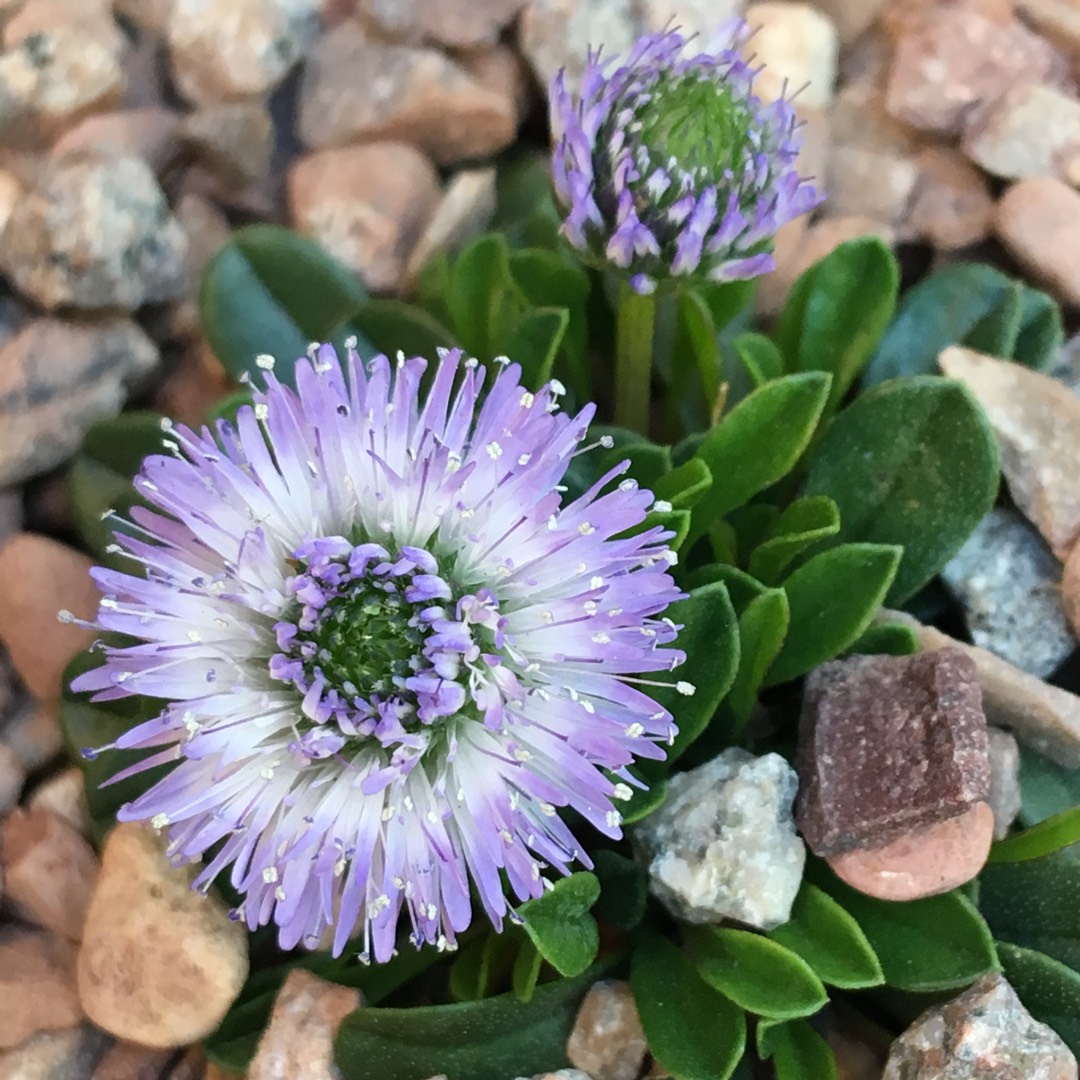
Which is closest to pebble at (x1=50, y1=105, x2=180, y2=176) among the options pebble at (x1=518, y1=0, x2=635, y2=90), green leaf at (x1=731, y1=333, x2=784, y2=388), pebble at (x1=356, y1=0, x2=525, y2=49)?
pebble at (x1=356, y1=0, x2=525, y2=49)

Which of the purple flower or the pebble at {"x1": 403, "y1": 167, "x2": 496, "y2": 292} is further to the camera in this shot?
the pebble at {"x1": 403, "y1": 167, "x2": 496, "y2": 292}

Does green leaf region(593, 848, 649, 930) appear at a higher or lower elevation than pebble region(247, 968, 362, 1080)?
higher

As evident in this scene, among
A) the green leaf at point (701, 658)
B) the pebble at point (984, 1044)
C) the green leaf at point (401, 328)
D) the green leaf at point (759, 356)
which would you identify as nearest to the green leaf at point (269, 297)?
the green leaf at point (401, 328)

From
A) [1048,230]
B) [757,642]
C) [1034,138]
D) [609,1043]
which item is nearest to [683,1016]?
[609,1043]

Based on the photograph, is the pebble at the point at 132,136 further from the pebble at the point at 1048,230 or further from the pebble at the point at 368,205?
the pebble at the point at 1048,230

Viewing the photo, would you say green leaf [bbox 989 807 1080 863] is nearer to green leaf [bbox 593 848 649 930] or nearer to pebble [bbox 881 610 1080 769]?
pebble [bbox 881 610 1080 769]

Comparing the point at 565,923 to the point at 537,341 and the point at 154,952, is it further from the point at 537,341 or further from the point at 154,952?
the point at 537,341
